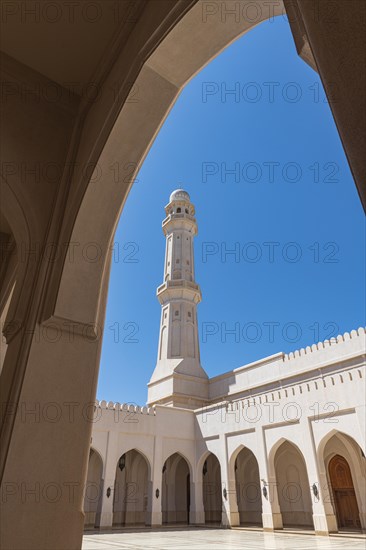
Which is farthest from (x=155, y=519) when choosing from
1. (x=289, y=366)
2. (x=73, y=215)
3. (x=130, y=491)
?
(x=73, y=215)

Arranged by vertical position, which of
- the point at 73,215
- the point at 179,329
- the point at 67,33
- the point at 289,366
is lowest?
the point at 73,215

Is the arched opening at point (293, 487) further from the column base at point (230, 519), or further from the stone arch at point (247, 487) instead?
the column base at point (230, 519)

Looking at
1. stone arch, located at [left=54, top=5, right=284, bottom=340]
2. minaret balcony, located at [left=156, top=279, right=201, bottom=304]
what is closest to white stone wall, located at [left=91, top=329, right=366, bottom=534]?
minaret balcony, located at [left=156, top=279, right=201, bottom=304]

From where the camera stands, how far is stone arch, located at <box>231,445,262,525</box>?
671 inches

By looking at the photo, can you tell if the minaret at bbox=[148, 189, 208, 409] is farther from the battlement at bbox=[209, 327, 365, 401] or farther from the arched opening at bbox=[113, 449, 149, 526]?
the arched opening at bbox=[113, 449, 149, 526]

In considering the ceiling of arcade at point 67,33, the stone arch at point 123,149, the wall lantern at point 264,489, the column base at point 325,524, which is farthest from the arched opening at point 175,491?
the ceiling of arcade at point 67,33

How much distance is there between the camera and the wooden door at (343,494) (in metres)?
14.3

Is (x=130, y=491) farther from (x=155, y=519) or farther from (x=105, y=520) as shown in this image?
(x=105, y=520)

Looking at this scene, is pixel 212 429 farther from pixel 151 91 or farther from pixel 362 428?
pixel 151 91

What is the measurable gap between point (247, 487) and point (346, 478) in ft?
16.0

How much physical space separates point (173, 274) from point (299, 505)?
44.1ft

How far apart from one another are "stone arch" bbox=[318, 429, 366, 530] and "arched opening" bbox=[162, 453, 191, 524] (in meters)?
6.66

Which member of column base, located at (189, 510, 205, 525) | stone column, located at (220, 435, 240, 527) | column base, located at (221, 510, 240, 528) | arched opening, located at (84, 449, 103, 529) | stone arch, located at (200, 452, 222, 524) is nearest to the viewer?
column base, located at (221, 510, 240, 528)

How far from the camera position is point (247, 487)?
58.1 ft
